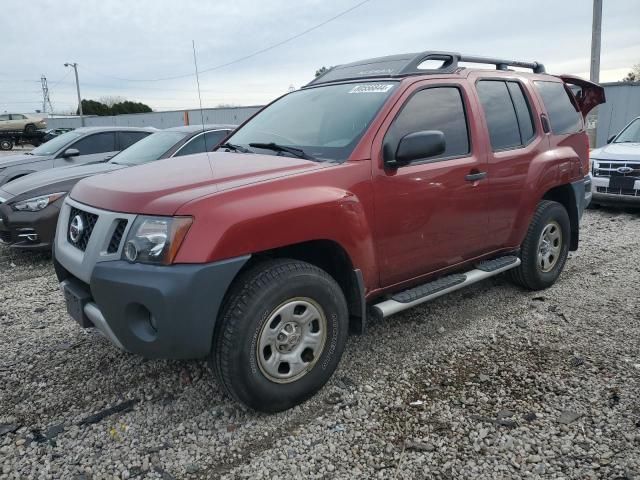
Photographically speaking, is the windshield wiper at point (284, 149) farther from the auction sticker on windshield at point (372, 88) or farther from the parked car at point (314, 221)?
the auction sticker on windshield at point (372, 88)

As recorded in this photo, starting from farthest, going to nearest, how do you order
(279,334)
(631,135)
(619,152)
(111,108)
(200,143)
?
1. (111,108)
2. (631,135)
3. (619,152)
4. (200,143)
5. (279,334)

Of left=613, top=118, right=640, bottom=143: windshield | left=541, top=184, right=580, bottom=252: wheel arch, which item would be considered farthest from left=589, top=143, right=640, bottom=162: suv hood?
left=541, top=184, right=580, bottom=252: wheel arch

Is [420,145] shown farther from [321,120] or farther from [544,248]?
[544,248]

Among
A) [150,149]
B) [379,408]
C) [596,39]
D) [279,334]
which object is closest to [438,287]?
[379,408]

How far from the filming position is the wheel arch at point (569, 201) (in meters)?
4.66

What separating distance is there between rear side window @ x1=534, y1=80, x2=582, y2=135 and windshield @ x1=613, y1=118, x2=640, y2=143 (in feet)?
16.7

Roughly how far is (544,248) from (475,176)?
1.42 m

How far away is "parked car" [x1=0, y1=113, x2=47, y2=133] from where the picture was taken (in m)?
31.6

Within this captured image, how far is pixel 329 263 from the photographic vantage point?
308 centimetres

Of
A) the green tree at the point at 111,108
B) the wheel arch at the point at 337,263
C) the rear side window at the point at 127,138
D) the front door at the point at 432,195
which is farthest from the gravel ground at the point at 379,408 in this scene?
the green tree at the point at 111,108

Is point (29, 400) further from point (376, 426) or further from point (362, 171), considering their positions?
point (362, 171)

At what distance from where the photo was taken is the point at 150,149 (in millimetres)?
6477

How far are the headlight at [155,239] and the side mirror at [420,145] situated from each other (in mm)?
1351

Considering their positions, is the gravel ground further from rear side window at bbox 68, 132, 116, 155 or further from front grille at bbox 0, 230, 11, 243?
rear side window at bbox 68, 132, 116, 155
